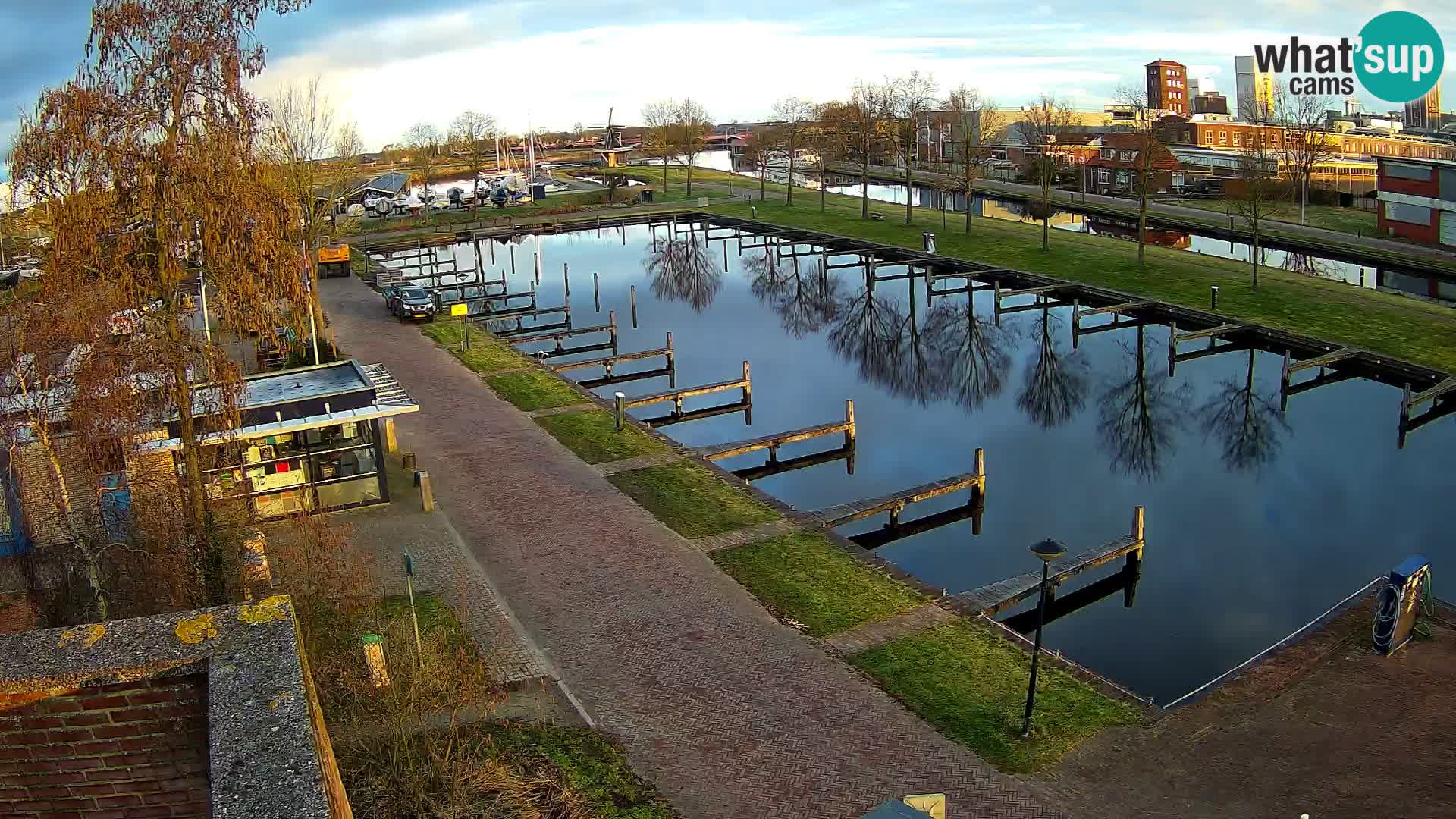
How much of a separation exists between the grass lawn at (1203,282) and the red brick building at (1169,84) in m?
96.9

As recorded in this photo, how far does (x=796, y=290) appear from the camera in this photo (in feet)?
170

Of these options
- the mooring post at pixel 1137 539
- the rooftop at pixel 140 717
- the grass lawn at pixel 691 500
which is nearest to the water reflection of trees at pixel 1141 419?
the mooring post at pixel 1137 539

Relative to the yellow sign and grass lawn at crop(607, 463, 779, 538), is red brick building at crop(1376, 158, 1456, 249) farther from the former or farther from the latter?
the yellow sign

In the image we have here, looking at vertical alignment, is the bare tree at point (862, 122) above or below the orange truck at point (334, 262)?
above

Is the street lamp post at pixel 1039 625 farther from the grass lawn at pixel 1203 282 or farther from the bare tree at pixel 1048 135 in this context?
the bare tree at pixel 1048 135

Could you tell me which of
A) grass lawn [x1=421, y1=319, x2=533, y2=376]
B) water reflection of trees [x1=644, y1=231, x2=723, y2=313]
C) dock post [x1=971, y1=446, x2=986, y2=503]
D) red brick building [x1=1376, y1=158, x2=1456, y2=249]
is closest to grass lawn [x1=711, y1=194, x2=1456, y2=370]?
water reflection of trees [x1=644, y1=231, x2=723, y2=313]

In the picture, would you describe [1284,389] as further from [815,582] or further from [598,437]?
[815,582]

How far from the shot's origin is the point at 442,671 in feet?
40.9

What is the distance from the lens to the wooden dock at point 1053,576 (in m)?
18.5

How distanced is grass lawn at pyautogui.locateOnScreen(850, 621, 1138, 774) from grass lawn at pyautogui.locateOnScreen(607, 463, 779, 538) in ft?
18.2

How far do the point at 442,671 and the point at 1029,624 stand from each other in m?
11.2

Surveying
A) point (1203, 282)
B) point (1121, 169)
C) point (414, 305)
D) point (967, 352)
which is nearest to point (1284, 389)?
point (967, 352)

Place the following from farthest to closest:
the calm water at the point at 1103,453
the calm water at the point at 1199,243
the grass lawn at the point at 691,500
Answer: the calm water at the point at 1199,243
the grass lawn at the point at 691,500
the calm water at the point at 1103,453

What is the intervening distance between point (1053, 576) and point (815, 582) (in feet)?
14.0
